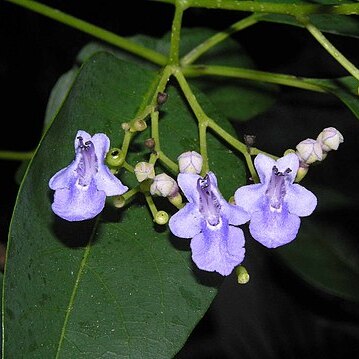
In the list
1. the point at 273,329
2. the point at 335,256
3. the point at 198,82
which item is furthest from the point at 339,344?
the point at 198,82

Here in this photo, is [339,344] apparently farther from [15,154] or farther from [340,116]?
[15,154]

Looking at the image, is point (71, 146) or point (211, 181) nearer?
point (211, 181)

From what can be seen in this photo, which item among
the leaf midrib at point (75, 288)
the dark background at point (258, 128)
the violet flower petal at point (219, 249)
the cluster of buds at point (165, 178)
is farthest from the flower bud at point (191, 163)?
the dark background at point (258, 128)

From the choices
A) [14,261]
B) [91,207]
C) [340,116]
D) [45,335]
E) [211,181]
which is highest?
[340,116]

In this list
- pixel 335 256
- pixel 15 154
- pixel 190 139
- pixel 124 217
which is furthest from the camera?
pixel 335 256

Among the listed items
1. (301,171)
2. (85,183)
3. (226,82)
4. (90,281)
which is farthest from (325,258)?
(85,183)

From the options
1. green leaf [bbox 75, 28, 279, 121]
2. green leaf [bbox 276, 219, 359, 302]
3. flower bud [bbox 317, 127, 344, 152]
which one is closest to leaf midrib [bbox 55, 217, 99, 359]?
flower bud [bbox 317, 127, 344, 152]
